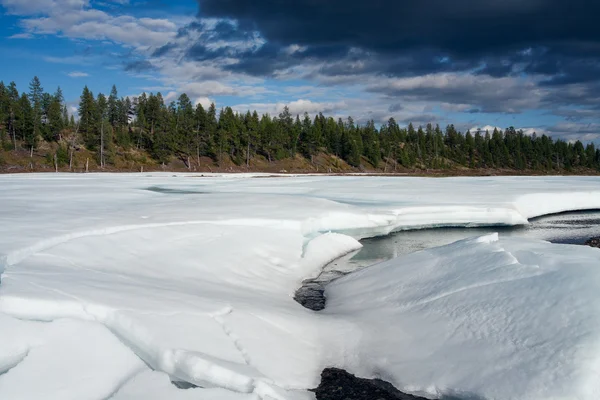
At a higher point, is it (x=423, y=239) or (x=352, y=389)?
(x=423, y=239)

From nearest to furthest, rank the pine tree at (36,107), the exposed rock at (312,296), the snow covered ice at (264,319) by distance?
1. the snow covered ice at (264,319)
2. the exposed rock at (312,296)
3. the pine tree at (36,107)

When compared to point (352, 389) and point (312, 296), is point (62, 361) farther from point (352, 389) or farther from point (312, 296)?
point (312, 296)

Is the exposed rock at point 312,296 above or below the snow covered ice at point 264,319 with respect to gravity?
below

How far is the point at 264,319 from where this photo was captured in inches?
277

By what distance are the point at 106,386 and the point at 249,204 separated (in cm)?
1284

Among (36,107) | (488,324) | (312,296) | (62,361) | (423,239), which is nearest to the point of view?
(62,361)

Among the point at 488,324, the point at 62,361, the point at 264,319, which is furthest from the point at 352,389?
the point at 62,361

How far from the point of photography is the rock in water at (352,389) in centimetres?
593

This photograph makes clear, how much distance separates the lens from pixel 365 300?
28.2 feet

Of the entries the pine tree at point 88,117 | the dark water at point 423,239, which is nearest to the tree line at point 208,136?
the pine tree at point 88,117

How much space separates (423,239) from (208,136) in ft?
230

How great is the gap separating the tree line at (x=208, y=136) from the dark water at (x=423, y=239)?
60.8 metres

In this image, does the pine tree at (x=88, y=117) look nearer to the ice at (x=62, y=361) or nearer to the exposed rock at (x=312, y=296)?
the exposed rock at (x=312, y=296)

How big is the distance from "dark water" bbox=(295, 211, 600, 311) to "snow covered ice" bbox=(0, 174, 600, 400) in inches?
18.4
